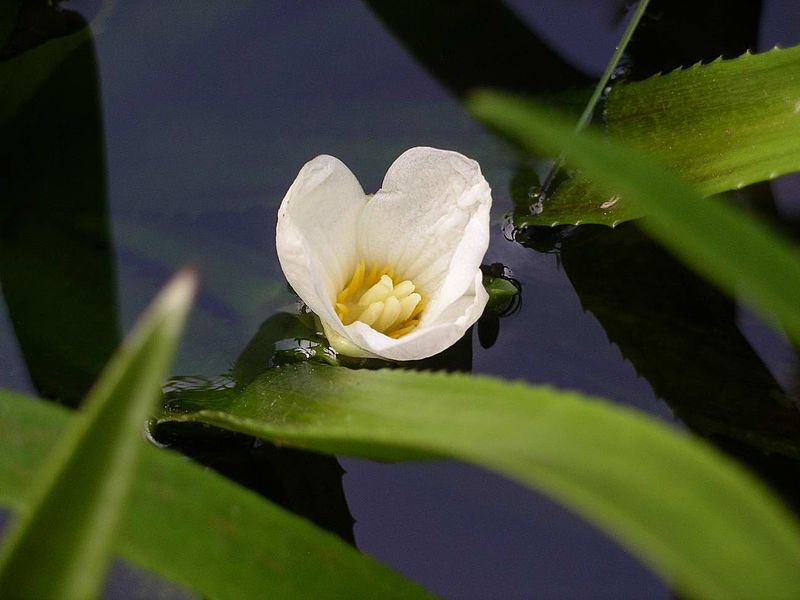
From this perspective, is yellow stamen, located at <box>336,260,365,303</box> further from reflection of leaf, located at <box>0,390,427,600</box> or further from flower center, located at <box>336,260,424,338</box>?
reflection of leaf, located at <box>0,390,427,600</box>

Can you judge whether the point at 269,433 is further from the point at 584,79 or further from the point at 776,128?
the point at 584,79

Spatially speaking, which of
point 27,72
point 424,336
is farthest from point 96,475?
point 27,72

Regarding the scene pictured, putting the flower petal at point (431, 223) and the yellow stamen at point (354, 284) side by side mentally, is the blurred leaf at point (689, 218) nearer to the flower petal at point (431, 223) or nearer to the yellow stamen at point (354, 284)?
the flower petal at point (431, 223)

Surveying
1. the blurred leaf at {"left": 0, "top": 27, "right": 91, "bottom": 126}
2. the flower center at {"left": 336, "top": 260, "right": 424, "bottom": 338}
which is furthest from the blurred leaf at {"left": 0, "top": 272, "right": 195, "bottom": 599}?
the blurred leaf at {"left": 0, "top": 27, "right": 91, "bottom": 126}

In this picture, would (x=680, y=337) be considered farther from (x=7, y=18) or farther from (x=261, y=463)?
(x=7, y=18)

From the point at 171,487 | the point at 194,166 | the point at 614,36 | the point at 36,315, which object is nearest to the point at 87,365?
the point at 36,315

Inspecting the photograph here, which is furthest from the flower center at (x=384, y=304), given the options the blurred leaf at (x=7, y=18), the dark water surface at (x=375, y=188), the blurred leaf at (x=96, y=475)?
the blurred leaf at (x=7, y=18)
